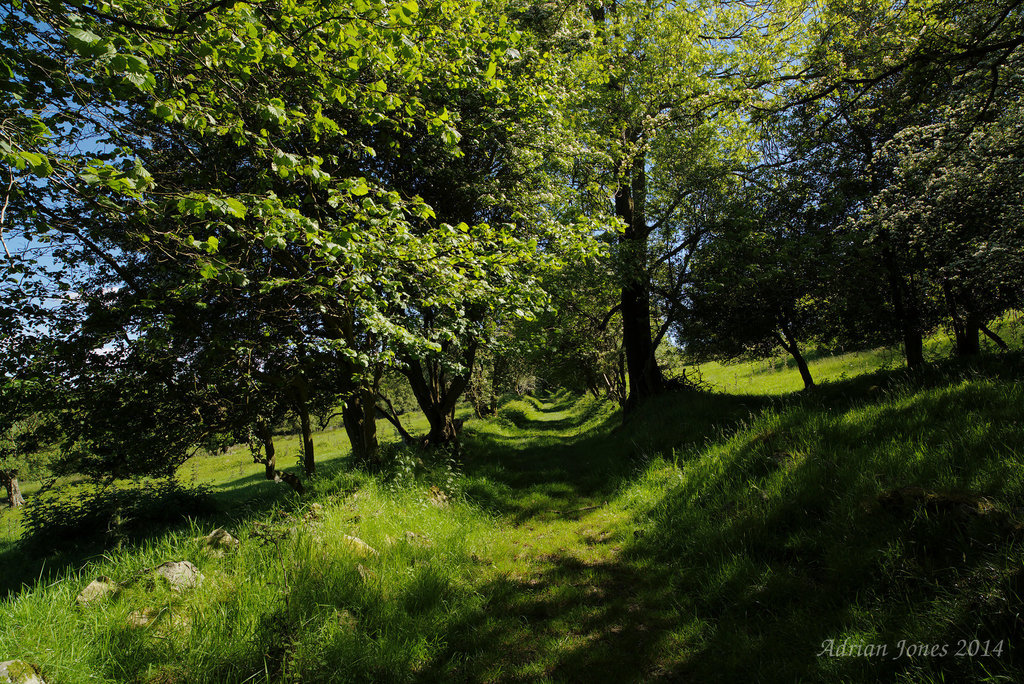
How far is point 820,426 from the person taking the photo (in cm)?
584

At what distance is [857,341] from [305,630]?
16532 millimetres

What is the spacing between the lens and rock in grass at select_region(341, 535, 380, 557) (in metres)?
4.89

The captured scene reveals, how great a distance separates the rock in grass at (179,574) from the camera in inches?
150

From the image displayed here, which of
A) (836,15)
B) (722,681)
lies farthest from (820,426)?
(836,15)

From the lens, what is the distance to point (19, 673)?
251 cm

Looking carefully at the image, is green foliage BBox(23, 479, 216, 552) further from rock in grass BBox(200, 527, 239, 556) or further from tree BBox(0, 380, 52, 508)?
rock in grass BBox(200, 527, 239, 556)

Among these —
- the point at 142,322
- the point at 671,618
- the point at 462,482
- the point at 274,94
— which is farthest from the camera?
the point at 462,482

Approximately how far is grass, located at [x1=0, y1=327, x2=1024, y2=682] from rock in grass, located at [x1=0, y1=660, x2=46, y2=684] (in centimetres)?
14

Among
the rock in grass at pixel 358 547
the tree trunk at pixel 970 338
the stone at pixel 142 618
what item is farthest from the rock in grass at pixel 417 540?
the tree trunk at pixel 970 338

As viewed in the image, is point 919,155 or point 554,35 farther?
point 554,35

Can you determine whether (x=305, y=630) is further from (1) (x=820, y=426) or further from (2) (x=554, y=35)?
(2) (x=554, y=35)

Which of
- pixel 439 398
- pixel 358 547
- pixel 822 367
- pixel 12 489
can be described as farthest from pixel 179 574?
pixel 12 489

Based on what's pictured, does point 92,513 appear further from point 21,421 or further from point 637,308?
point 637,308

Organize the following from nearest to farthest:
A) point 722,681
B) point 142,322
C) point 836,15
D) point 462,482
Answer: point 722,681 → point 142,322 → point 836,15 → point 462,482
